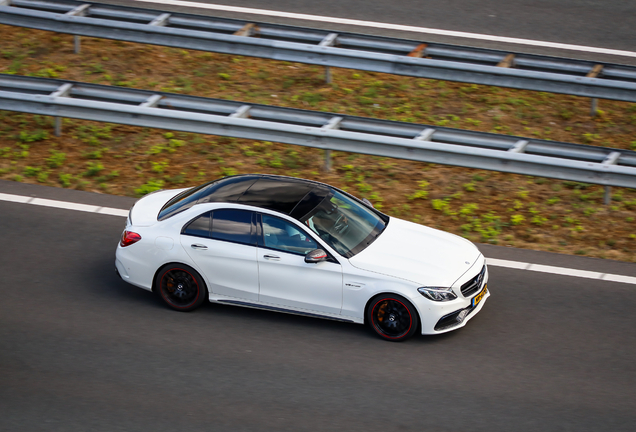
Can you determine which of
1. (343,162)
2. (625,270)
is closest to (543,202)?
(625,270)

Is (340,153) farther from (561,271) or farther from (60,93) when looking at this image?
(60,93)

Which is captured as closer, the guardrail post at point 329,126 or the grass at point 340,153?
the grass at point 340,153

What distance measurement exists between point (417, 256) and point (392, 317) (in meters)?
0.76

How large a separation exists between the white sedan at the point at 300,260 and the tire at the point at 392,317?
1 centimetres

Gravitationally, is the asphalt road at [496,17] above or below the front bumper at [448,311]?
above

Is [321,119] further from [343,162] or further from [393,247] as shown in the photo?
[393,247]

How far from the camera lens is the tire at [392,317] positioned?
8.27 meters

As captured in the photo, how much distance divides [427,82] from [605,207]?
14.4 ft

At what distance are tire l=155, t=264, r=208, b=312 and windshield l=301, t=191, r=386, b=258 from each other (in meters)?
1.41

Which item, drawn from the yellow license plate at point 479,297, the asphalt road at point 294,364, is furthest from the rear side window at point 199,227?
the yellow license plate at point 479,297

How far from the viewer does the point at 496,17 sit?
636 inches

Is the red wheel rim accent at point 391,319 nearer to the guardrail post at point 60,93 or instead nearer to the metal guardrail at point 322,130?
the metal guardrail at point 322,130

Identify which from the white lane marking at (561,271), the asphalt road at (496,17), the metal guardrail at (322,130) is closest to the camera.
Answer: the white lane marking at (561,271)

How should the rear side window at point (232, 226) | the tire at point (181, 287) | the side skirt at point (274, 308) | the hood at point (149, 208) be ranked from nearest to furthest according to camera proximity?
the side skirt at point (274, 308), the rear side window at point (232, 226), the tire at point (181, 287), the hood at point (149, 208)
